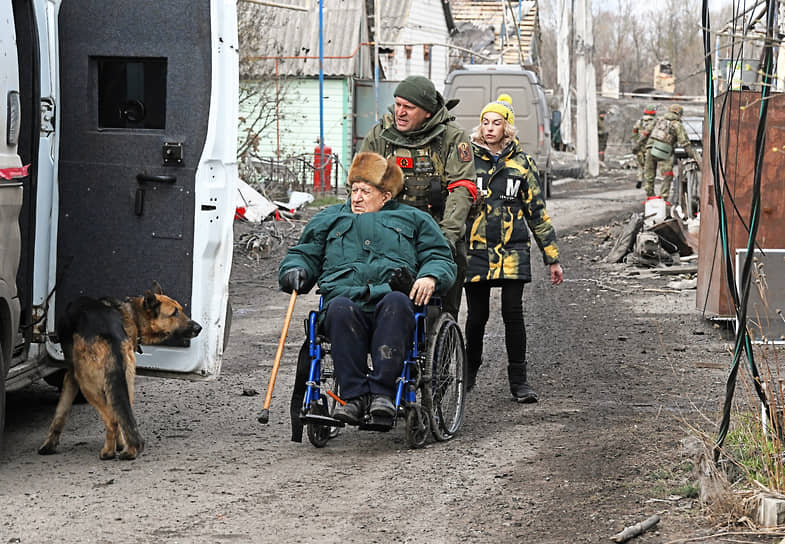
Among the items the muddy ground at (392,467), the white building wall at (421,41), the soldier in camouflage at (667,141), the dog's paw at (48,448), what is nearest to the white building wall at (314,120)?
the white building wall at (421,41)

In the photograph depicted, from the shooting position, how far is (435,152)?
6500mm

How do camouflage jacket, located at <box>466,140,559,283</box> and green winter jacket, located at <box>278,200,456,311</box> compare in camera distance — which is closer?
green winter jacket, located at <box>278,200,456,311</box>

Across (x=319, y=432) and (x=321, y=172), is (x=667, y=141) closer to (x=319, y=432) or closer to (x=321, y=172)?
(x=321, y=172)

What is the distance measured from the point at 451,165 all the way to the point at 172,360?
1869mm

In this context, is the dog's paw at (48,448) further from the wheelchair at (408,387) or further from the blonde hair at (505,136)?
the blonde hair at (505,136)

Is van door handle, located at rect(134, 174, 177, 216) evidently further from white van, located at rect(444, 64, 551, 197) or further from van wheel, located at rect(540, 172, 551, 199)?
van wheel, located at rect(540, 172, 551, 199)

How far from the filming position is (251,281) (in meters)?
13.0

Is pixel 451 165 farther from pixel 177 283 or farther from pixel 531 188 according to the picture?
pixel 177 283

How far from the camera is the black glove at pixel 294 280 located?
5727 mm

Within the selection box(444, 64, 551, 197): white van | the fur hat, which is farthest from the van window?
box(444, 64, 551, 197): white van

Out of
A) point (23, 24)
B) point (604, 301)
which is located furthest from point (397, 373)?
point (604, 301)

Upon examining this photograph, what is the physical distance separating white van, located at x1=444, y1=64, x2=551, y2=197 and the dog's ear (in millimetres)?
A: 16707

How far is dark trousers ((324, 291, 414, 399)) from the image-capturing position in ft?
18.4

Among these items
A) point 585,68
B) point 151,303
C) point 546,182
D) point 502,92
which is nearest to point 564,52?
point 585,68
